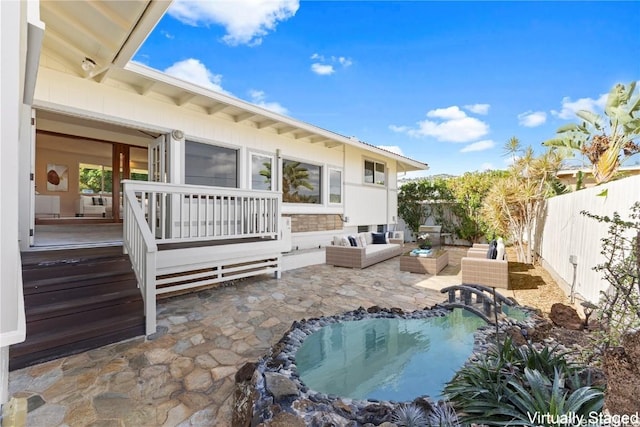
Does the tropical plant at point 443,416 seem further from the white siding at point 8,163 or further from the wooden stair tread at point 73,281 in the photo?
the wooden stair tread at point 73,281

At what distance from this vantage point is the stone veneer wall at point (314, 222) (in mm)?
9117

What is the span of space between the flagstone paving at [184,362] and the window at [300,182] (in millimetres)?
3662

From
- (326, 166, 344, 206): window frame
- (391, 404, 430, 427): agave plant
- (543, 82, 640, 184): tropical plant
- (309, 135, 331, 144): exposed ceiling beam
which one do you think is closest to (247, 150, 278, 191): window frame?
(309, 135, 331, 144): exposed ceiling beam

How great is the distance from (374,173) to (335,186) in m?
2.62

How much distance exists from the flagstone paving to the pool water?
602mm

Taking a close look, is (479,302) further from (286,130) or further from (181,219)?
(286,130)

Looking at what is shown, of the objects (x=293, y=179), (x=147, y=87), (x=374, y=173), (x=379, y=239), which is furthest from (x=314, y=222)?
(x=147, y=87)

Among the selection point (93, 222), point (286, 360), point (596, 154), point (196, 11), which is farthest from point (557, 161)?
point (93, 222)

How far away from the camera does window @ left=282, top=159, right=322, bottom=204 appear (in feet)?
29.2

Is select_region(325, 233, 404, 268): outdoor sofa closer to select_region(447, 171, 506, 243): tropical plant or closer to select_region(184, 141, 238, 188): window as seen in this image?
Answer: select_region(184, 141, 238, 188): window

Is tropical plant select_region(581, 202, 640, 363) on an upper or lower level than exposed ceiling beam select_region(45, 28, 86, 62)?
lower

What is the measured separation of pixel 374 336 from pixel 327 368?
3.45 ft

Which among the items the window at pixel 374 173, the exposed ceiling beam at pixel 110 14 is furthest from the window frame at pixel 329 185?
the exposed ceiling beam at pixel 110 14

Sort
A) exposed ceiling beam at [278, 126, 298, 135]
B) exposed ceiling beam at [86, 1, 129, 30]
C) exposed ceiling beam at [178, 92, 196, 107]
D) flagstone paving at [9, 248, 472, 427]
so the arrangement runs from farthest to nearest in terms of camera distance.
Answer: exposed ceiling beam at [278, 126, 298, 135]
exposed ceiling beam at [178, 92, 196, 107]
exposed ceiling beam at [86, 1, 129, 30]
flagstone paving at [9, 248, 472, 427]
